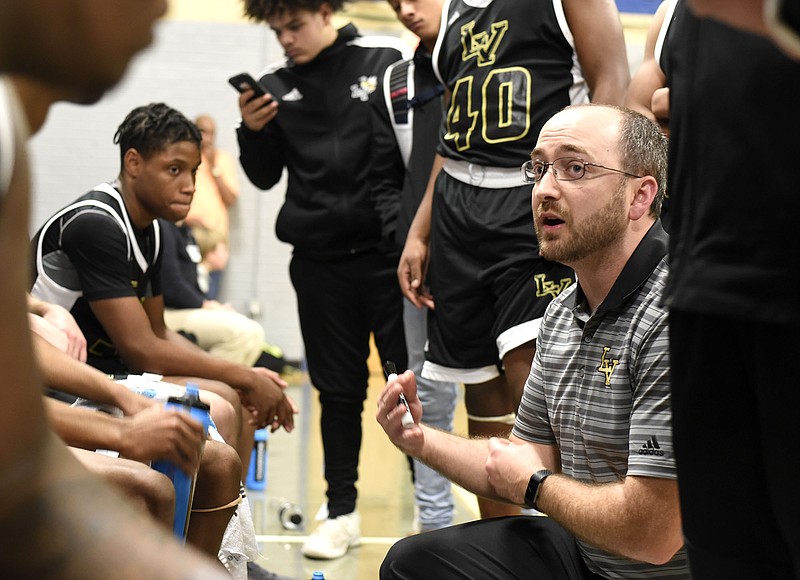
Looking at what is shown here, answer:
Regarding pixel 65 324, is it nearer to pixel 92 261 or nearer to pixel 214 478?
pixel 92 261

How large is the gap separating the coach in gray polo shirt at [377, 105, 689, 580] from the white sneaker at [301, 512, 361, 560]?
1.50 meters

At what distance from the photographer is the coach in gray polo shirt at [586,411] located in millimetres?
2100

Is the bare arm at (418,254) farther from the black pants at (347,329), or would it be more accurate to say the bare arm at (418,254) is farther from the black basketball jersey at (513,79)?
the black pants at (347,329)

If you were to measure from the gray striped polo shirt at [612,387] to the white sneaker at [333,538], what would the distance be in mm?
1631

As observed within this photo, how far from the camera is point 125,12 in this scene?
1013 millimetres

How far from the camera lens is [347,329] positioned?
426cm

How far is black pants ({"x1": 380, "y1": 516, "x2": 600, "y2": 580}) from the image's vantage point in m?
2.36

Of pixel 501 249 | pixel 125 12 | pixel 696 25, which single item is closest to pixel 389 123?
pixel 501 249

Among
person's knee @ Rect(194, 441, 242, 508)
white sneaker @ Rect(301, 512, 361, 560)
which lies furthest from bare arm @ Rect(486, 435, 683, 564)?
white sneaker @ Rect(301, 512, 361, 560)

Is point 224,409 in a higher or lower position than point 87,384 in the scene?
lower

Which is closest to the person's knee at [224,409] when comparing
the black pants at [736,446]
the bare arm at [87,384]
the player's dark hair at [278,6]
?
the bare arm at [87,384]

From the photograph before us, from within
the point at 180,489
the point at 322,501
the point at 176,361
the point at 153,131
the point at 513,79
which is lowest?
the point at 322,501

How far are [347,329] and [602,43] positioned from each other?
171 cm

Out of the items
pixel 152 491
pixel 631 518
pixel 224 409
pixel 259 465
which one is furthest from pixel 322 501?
pixel 631 518
